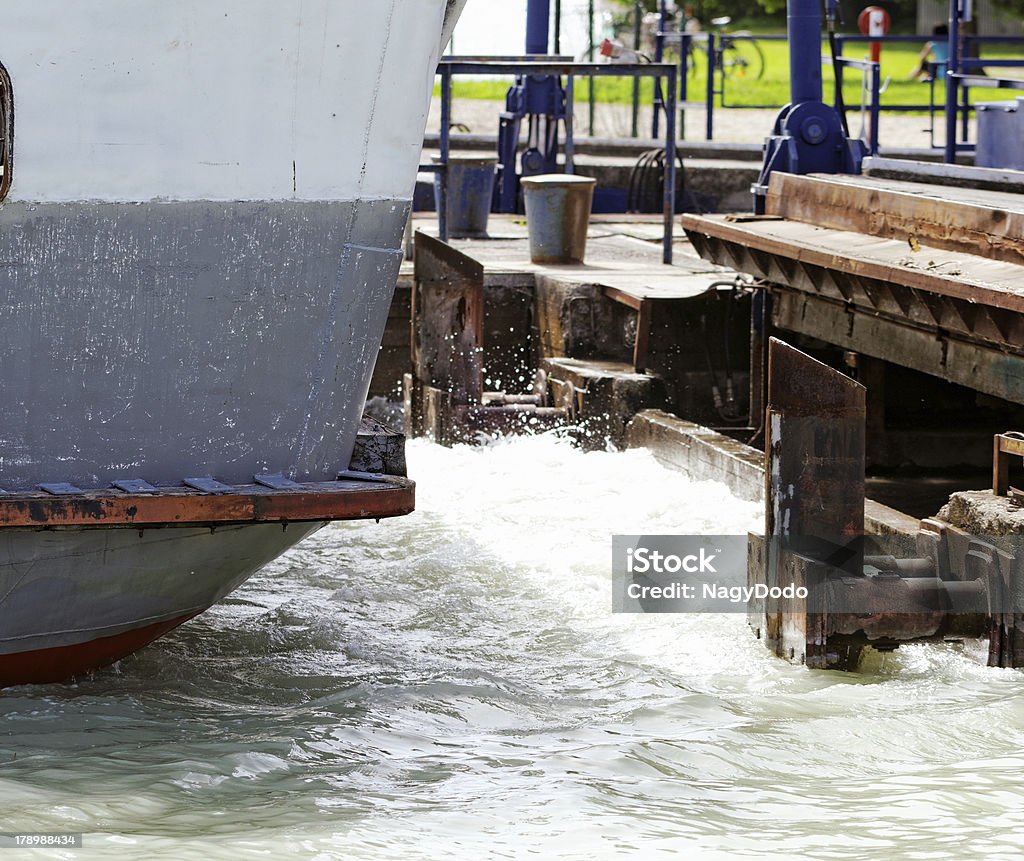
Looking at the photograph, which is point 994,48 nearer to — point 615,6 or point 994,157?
point 615,6

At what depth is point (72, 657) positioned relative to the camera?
5.12m

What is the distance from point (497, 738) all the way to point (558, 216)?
6725 millimetres

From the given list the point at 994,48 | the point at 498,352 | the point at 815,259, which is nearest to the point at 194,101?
the point at 815,259

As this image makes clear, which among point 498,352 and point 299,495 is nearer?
point 299,495

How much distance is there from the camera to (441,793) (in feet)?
14.7

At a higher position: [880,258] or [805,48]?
[805,48]

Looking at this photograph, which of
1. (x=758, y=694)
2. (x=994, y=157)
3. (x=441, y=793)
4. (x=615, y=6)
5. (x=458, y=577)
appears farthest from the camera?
(x=615, y=6)

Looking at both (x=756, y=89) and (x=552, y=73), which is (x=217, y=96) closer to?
(x=552, y=73)

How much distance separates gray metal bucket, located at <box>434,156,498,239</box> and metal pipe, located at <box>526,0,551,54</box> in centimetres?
188

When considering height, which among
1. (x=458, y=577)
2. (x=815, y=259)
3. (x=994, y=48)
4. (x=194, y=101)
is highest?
(x=994, y=48)

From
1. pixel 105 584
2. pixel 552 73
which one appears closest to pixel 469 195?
pixel 552 73

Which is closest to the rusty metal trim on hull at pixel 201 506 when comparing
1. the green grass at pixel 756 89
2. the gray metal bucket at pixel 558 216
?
the gray metal bucket at pixel 558 216

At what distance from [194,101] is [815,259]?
149 inches

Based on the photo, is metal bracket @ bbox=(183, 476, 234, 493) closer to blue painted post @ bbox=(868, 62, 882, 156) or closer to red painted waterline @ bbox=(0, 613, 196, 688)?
red painted waterline @ bbox=(0, 613, 196, 688)
